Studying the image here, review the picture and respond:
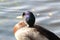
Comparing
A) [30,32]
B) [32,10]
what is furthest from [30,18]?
[32,10]

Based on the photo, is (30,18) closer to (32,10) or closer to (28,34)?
(28,34)

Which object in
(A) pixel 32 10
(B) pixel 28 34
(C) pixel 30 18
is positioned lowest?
(A) pixel 32 10

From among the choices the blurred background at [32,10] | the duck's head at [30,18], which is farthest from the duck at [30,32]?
the blurred background at [32,10]

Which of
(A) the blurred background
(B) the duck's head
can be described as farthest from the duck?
(A) the blurred background

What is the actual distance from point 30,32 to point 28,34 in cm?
7

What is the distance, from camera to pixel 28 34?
612 cm

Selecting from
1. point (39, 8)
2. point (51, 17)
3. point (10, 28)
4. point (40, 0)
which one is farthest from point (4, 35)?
point (40, 0)

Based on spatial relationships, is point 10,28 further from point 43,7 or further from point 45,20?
point 43,7

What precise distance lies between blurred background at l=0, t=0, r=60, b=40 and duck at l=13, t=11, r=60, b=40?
548 millimetres

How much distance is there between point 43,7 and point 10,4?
1.05m

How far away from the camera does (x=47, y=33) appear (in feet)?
20.0

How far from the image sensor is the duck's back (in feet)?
19.8

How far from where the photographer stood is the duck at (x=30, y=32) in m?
6.02

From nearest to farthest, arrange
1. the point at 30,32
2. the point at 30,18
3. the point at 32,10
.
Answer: the point at 30,32 < the point at 30,18 < the point at 32,10
